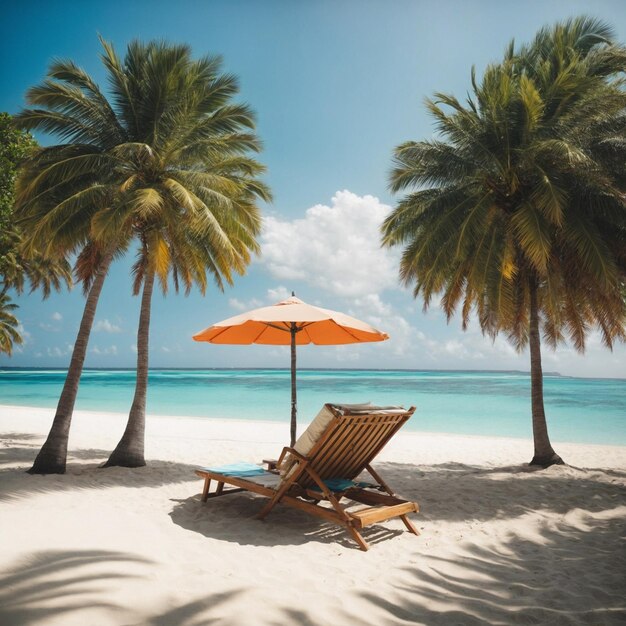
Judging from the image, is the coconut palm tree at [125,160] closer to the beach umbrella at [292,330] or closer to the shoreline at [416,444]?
the beach umbrella at [292,330]

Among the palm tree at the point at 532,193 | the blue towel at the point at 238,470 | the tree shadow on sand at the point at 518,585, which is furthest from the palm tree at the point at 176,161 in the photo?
the tree shadow on sand at the point at 518,585

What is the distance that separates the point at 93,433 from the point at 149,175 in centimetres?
920

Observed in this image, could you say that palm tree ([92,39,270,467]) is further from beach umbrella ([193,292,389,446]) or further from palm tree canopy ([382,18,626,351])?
palm tree canopy ([382,18,626,351])

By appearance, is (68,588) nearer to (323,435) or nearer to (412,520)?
(323,435)

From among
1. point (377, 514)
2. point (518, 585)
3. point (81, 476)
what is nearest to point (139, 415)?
point (81, 476)

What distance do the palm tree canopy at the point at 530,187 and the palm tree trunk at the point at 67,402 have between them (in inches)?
248

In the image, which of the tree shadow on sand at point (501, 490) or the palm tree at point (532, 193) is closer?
the tree shadow on sand at point (501, 490)

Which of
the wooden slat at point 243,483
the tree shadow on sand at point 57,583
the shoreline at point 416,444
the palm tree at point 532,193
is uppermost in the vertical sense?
the palm tree at point 532,193

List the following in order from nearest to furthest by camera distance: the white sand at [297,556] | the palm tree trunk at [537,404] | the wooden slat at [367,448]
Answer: the white sand at [297,556]
the wooden slat at [367,448]
the palm tree trunk at [537,404]

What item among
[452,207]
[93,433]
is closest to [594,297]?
[452,207]

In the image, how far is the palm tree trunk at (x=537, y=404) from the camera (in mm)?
8969

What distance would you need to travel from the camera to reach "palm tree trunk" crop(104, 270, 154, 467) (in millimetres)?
8250

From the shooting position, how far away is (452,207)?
930 cm

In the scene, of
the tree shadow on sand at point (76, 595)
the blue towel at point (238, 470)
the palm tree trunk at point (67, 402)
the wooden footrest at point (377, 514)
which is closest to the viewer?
the tree shadow on sand at point (76, 595)
